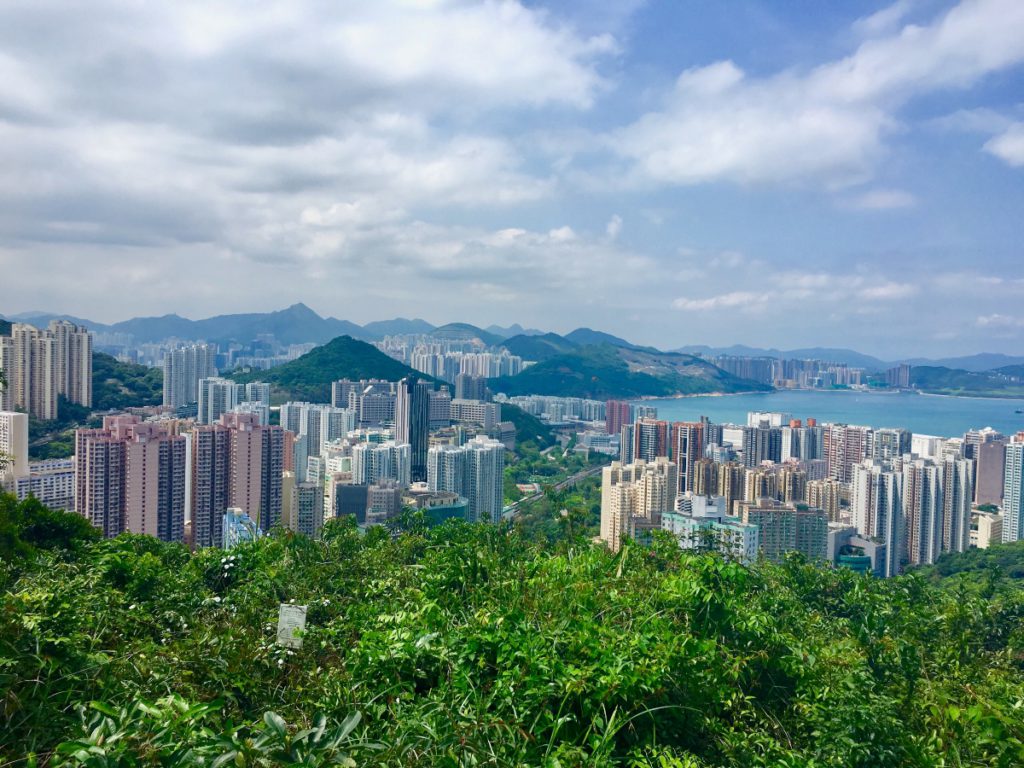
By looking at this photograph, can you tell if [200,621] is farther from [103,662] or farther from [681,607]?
[681,607]

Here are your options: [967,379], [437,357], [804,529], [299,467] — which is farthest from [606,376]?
[804,529]

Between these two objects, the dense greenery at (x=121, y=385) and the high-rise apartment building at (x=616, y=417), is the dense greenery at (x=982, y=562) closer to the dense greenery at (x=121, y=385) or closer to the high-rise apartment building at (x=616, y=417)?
the dense greenery at (x=121, y=385)

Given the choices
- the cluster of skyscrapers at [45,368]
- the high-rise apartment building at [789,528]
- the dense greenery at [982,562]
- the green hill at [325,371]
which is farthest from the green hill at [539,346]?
the high-rise apartment building at [789,528]

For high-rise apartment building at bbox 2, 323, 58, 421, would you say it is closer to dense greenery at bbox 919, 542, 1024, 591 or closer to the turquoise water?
dense greenery at bbox 919, 542, 1024, 591

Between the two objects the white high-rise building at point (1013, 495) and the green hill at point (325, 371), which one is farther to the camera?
the green hill at point (325, 371)

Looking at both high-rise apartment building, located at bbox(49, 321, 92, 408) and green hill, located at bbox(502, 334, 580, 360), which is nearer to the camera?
high-rise apartment building, located at bbox(49, 321, 92, 408)

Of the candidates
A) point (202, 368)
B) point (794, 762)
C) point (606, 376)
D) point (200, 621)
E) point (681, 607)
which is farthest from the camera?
point (606, 376)

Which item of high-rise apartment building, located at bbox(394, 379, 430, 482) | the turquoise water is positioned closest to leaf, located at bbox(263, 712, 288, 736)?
high-rise apartment building, located at bbox(394, 379, 430, 482)
